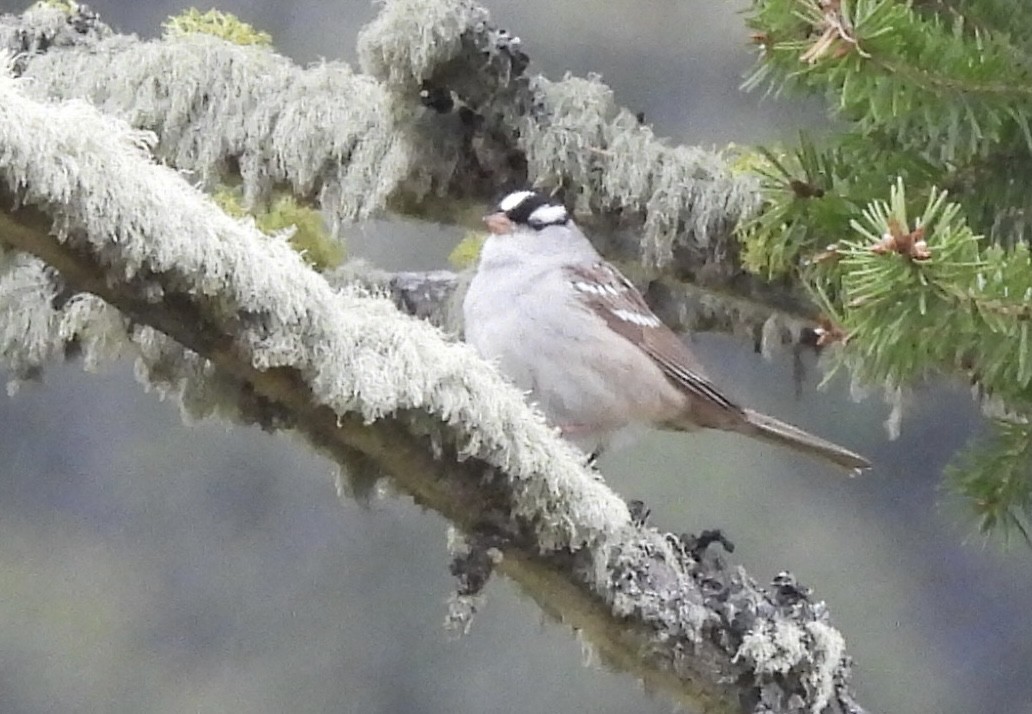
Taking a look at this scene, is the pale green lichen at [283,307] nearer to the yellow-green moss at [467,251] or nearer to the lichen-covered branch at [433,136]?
the lichen-covered branch at [433,136]

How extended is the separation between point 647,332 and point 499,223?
0.46ft

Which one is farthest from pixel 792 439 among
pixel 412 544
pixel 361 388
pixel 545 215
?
pixel 361 388

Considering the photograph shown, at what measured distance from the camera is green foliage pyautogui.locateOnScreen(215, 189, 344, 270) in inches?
46.2

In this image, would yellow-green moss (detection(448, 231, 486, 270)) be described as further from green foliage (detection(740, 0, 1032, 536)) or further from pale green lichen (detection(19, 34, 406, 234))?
green foliage (detection(740, 0, 1032, 536))

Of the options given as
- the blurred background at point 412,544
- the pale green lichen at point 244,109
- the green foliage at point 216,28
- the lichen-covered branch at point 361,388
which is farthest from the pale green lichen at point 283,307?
the blurred background at point 412,544

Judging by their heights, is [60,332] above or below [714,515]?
above

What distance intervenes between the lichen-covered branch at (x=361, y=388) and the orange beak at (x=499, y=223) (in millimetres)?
282

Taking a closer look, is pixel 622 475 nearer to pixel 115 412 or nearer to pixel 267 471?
pixel 267 471

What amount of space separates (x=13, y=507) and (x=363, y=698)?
1.22ft

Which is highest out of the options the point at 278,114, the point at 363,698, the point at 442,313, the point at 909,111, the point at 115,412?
the point at 909,111

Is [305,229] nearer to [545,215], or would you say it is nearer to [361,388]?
[545,215]

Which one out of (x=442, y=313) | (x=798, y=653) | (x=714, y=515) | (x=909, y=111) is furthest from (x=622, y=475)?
(x=909, y=111)

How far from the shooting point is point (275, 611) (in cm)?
135

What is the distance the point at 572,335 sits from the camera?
1.02m
